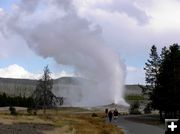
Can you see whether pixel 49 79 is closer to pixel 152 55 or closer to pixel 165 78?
pixel 152 55

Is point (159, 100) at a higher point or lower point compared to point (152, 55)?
lower

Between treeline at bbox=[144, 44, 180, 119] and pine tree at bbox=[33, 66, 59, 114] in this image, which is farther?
pine tree at bbox=[33, 66, 59, 114]

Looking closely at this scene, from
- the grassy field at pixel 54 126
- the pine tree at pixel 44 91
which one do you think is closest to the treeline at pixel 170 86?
the grassy field at pixel 54 126

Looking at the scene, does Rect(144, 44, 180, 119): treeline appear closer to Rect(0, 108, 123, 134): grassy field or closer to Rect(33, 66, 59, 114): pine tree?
Rect(0, 108, 123, 134): grassy field

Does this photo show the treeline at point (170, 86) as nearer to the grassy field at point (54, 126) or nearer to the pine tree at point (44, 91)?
the grassy field at point (54, 126)

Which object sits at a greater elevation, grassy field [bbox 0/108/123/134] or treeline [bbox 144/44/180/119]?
treeline [bbox 144/44/180/119]

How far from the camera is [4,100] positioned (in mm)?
187250

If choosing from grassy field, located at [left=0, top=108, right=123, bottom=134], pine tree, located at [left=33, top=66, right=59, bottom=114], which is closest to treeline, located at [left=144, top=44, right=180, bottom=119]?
grassy field, located at [left=0, top=108, right=123, bottom=134]

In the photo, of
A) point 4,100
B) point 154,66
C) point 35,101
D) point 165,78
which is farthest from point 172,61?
point 4,100

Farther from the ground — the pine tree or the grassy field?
the pine tree

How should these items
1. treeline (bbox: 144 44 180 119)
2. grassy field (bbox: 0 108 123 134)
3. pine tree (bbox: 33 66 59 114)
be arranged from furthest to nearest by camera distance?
1. pine tree (bbox: 33 66 59 114)
2. treeline (bbox: 144 44 180 119)
3. grassy field (bbox: 0 108 123 134)

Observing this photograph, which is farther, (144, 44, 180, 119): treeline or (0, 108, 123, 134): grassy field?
(144, 44, 180, 119): treeline

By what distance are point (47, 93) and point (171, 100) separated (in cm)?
5673

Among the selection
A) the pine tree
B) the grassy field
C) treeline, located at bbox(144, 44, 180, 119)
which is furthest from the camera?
the pine tree
